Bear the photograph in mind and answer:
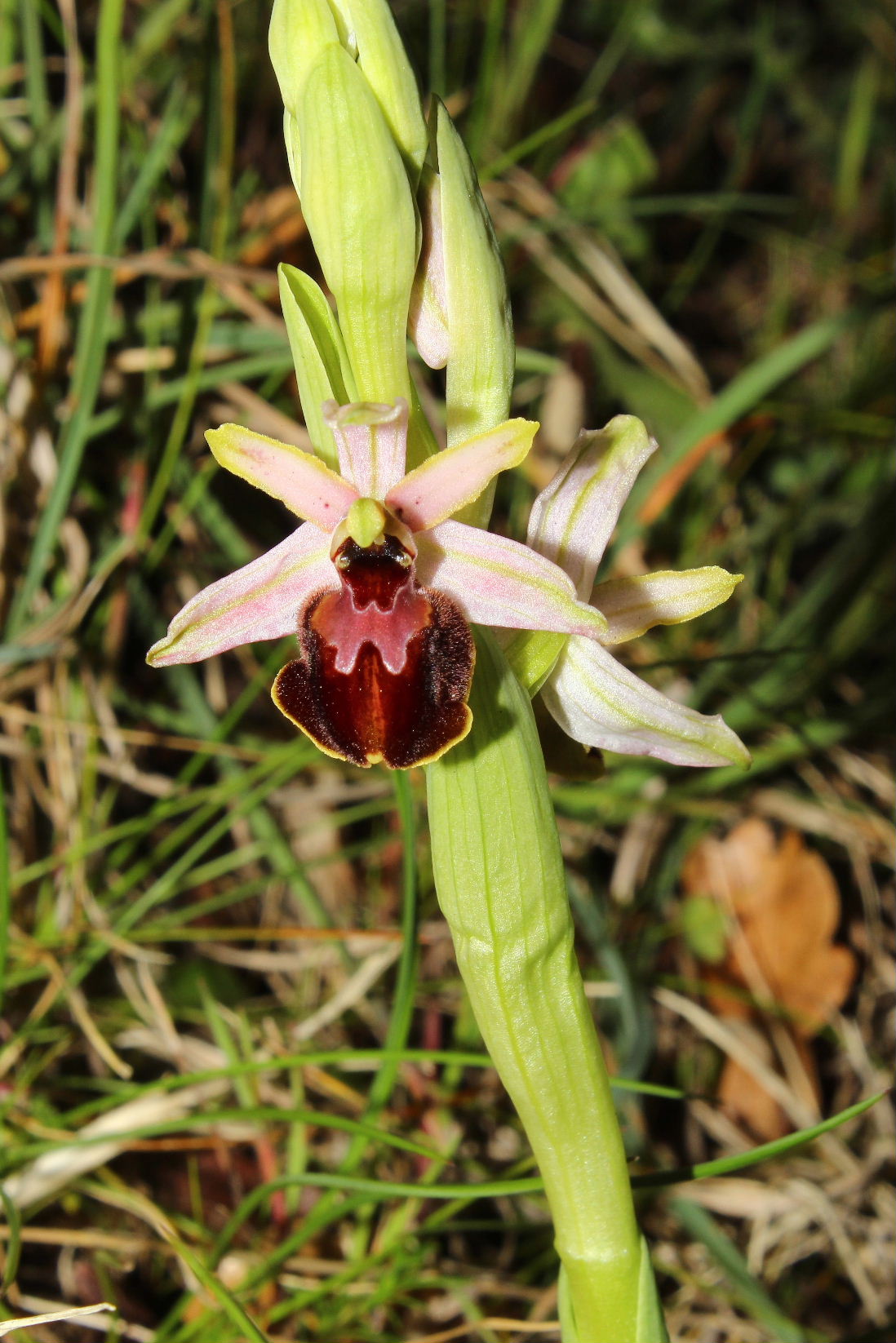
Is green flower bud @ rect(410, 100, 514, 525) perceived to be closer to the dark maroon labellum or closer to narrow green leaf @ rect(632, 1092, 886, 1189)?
the dark maroon labellum

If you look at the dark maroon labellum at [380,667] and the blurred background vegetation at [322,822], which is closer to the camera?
the dark maroon labellum at [380,667]

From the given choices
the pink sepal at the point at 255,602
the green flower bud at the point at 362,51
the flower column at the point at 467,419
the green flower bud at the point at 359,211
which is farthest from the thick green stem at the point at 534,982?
the green flower bud at the point at 362,51

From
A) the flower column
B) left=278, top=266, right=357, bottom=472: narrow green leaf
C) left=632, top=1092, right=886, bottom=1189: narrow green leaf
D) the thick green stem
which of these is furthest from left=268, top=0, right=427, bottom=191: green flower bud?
left=632, top=1092, right=886, bottom=1189: narrow green leaf

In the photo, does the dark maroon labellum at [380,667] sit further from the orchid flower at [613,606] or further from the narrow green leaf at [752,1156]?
the narrow green leaf at [752,1156]

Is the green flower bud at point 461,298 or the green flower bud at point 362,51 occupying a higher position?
the green flower bud at point 362,51

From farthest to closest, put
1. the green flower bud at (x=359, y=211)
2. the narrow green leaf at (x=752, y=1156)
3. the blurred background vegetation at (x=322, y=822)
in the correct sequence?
the blurred background vegetation at (x=322, y=822)
the narrow green leaf at (x=752, y=1156)
the green flower bud at (x=359, y=211)

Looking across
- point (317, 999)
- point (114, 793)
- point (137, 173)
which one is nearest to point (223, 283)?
point (137, 173)
